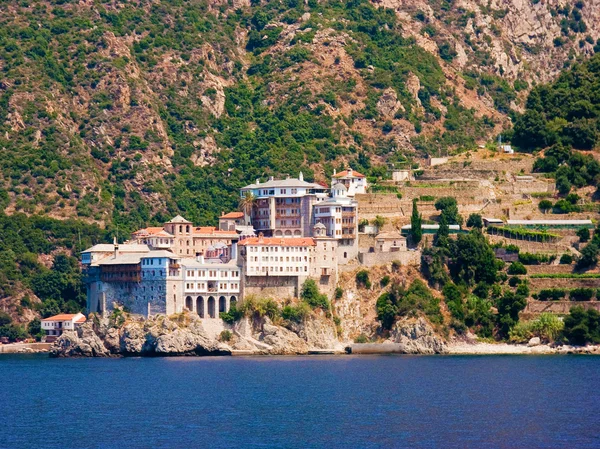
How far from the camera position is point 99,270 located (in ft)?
436

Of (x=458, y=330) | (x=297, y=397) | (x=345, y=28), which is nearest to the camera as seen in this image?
(x=297, y=397)

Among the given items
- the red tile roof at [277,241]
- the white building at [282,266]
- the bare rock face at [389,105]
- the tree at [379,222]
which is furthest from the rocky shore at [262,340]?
the bare rock face at [389,105]

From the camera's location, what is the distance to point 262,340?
420 feet

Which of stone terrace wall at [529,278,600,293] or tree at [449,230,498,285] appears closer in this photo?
stone terrace wall at [529,278,600,293]

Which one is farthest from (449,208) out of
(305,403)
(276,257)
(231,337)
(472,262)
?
(305,403)

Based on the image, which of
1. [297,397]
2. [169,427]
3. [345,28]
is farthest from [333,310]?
[345,28]

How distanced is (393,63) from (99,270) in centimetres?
6614

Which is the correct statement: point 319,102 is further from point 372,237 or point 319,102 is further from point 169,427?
point 169,427

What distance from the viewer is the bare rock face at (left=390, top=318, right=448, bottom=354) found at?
126062 mm

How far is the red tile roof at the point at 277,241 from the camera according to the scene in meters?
130

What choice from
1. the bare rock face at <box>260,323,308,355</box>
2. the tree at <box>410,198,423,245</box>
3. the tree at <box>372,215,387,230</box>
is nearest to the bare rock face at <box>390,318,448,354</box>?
the bare rock face at <box>260,323,308,355</box>

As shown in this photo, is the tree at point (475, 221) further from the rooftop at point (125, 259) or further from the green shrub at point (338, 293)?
the rooftop at point (125, 259)

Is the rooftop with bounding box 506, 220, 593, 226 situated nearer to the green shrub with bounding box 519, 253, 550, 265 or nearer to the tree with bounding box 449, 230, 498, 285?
the green shrub with bounding box 519, 253, 550, 265

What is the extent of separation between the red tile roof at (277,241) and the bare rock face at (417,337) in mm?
9580
